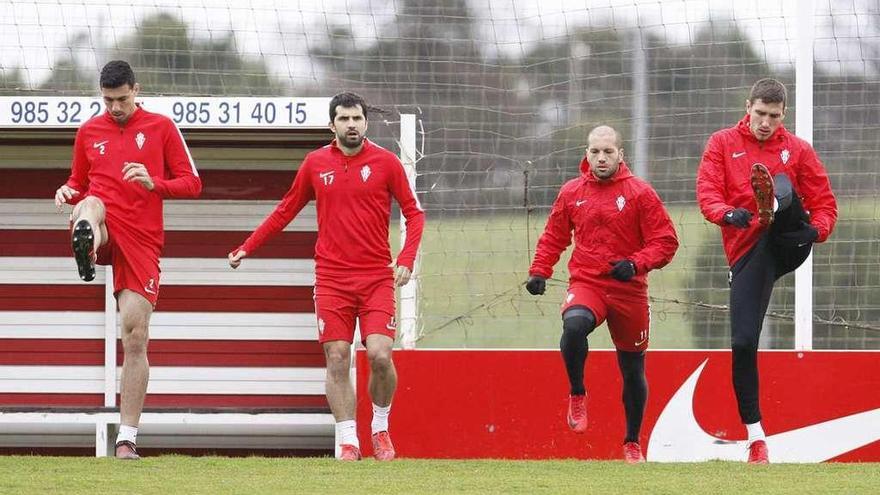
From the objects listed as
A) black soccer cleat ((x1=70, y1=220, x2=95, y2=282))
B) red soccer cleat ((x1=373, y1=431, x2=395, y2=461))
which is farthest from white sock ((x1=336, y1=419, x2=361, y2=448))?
black soccer cleat ((x1=70, y1=220, x2=95, y2=282))

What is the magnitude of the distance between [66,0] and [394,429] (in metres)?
3.80

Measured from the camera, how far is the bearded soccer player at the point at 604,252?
8352mm

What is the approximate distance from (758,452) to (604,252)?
130cm

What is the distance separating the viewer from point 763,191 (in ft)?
25.2

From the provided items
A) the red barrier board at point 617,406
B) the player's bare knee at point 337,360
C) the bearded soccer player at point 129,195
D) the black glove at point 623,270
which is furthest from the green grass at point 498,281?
the bearded soccer player at point 129,195

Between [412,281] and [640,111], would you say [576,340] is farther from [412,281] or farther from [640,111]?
[640,111]

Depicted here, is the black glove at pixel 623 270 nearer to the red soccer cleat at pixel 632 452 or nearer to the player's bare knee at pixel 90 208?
the red soccer cleat at pixel 632 452

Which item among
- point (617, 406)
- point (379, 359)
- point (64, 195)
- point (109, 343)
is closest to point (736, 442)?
point (617, 406)

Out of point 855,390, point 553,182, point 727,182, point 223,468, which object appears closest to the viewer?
point 223,468

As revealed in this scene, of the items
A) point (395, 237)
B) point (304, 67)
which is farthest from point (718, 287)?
point (304, 67)

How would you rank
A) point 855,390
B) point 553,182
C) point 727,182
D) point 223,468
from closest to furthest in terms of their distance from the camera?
point 223,468
point 727,182
point 855,390
point 553,182

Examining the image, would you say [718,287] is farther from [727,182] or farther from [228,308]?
[228,308]

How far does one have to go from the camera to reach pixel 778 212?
314 inches

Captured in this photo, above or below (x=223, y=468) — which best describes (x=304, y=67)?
above
